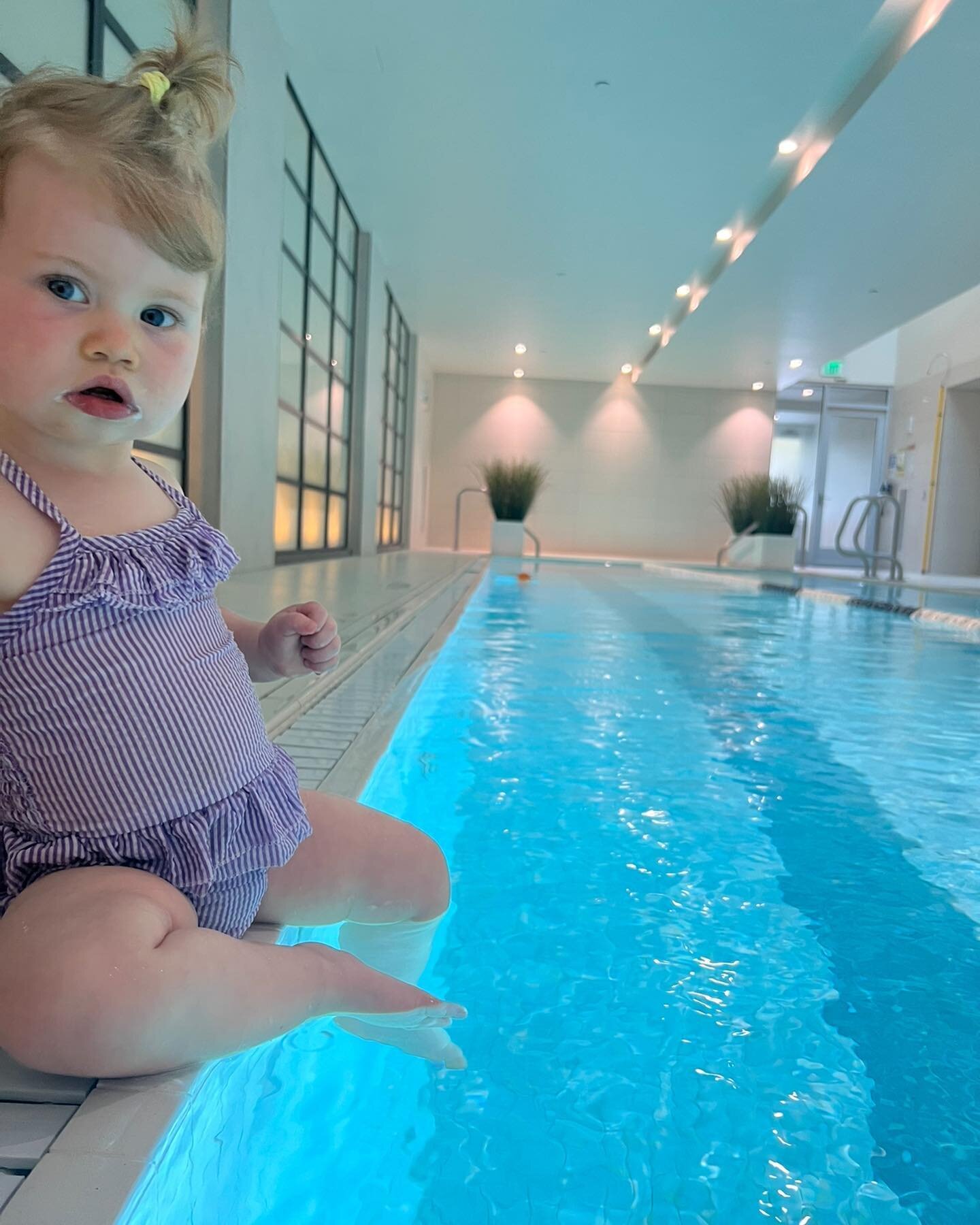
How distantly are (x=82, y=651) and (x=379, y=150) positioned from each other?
7.38 m

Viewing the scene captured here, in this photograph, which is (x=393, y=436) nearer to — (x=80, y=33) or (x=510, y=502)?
(x=510, y=502)

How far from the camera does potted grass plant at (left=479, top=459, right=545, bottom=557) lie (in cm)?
1311

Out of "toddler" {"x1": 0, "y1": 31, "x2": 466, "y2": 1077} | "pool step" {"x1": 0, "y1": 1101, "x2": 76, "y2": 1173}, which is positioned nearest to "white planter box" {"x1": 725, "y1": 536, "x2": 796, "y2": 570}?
"toddler" {"x1": 0, "y1": 31, "x2": 466, "y2": 1077}

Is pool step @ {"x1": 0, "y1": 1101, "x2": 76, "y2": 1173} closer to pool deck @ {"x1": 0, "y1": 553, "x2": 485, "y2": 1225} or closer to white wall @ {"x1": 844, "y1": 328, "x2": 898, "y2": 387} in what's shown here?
pool deck @ {"x1": 0, "y1": 553, "x2": 485, "y2": 1225}

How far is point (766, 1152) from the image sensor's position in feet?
2.74

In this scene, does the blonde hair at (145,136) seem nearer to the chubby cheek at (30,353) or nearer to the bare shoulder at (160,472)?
the chubby cheek at (30,353)

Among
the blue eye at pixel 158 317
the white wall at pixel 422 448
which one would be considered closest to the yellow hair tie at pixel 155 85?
the blue eye at pixel 158 317

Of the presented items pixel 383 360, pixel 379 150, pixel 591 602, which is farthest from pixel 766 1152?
pixel 383 360

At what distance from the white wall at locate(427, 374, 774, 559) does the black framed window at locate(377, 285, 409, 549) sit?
2.80 meters

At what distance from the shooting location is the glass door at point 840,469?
54.5ft

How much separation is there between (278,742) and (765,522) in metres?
12.5

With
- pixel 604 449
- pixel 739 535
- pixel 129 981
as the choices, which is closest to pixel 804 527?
pixel 739 535

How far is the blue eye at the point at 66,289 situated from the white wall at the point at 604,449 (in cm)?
1590

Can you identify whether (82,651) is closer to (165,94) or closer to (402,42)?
(165,94)
